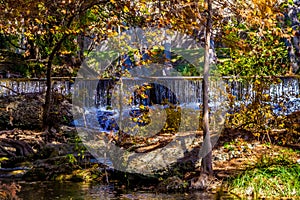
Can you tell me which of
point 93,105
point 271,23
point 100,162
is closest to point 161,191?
point 100,162

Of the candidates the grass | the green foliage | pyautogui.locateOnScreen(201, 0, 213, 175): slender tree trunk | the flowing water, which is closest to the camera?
the grass

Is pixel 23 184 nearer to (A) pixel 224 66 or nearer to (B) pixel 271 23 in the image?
(B) pixel 271 23

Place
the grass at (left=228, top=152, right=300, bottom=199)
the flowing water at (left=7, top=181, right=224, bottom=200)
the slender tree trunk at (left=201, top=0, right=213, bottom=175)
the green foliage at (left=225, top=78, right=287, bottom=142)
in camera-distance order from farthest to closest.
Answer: the green foliage at (left=225, top=78, right=287, bottom=142) → the slender tree trunk at (left=201, top=0, right=213, bottom=175) → the flowing water at (left=7, top=181, right=224, bottom=200) → the grass at (left=228, top=152, right=300, bottom=199)

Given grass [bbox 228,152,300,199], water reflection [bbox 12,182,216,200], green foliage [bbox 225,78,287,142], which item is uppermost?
green foliage [bbox 225,78,287,142]

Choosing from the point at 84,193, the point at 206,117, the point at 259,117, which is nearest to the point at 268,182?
the point at 206,117

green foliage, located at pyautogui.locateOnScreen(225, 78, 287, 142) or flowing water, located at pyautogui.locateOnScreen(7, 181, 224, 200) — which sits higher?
green foliage, located at pyautogui.locateOnScreen(225, 78, 287, 142)

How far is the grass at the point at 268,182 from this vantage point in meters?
7.53

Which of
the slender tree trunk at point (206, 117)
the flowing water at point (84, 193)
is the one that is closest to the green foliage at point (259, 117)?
the slender tree trunk at point (206, 117)

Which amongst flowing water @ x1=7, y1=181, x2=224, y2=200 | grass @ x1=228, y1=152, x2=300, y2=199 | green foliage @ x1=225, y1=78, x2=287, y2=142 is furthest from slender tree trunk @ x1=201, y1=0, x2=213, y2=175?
green foliage @ x1=225, y1=78, x2=287, y2=142

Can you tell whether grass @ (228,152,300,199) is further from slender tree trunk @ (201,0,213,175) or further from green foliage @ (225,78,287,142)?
green foliage @ (225,78,287,142)

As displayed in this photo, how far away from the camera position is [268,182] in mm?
7652

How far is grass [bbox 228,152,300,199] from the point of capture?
7.53m

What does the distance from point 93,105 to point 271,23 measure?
1097cm

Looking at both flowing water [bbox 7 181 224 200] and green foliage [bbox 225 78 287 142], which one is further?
green foliage [bbox 225 78 287 142]
